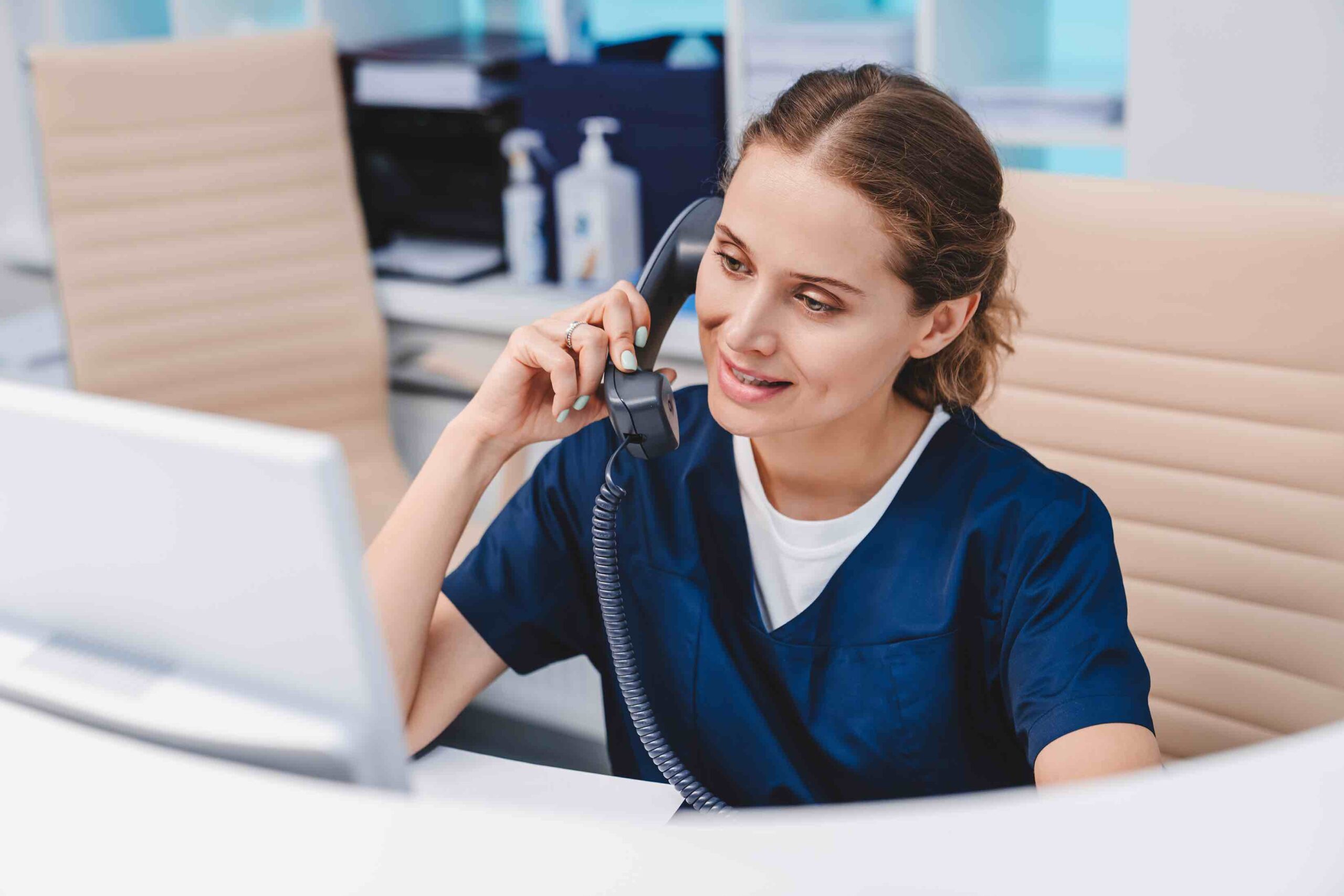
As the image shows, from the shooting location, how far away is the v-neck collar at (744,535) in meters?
1.05

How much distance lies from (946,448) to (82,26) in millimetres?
2354

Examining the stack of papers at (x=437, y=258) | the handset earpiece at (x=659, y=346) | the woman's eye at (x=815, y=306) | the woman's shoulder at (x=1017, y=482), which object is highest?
→ the woman's eye at (x=815, y=306)

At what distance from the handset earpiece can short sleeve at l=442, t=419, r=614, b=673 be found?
0.25 feet

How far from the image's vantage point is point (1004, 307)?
112 cm

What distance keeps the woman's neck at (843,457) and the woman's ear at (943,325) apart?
56 millimetres

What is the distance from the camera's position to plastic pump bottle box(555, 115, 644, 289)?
210 cm

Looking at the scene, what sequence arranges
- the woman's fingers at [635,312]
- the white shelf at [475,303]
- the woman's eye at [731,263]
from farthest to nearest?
the white shelf at [475,303] → the woman's fingers at [635,312] → the woman's eye at [731,263]

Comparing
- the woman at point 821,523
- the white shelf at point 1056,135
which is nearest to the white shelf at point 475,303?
the white shelf at point 1056,135

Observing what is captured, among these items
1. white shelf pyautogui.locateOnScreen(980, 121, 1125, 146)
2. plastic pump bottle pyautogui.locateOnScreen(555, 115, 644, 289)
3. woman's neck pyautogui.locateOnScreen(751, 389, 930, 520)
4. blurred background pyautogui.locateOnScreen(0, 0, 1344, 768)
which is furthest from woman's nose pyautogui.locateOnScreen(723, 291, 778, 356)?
plastic pump bottle pyautogui.locateOnScreen(555, 115, 644, 289)

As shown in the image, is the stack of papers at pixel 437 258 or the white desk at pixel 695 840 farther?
the stack of papers at pixel 437 258

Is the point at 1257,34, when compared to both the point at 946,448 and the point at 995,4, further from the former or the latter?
the point at 946,448

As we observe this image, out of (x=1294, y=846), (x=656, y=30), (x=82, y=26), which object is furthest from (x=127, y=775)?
(x=82, y=26)

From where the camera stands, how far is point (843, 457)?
1078 mm

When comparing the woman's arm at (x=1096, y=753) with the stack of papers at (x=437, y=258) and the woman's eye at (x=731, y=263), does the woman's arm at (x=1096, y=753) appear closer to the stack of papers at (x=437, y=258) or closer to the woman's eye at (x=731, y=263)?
the woman's eye at (x=731, y=263)
